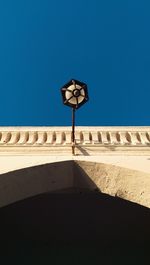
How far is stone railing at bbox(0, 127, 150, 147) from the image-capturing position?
5785 mm

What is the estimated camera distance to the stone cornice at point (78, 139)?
18.2 ft

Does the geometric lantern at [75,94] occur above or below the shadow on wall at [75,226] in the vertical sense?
above

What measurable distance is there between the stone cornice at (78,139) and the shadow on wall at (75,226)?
668 mm

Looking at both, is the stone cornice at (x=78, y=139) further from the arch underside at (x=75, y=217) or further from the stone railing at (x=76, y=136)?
the arch underside at (x=75, y=217)

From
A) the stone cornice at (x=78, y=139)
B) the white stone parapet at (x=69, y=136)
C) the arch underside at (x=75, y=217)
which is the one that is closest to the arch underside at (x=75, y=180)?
the stone cornice at (x=78, y=139)

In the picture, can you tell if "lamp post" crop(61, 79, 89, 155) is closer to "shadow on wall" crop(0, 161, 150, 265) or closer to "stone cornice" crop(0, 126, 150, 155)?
"stone cornice" crop(0, 126, 150, 155)

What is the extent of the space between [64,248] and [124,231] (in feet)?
3.06

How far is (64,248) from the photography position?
5.79 meters

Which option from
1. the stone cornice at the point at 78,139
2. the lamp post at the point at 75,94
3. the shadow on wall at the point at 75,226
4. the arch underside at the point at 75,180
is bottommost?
the shadow on wall at the point at 75,226

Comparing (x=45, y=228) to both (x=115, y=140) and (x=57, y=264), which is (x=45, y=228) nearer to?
(x=57, y=264)

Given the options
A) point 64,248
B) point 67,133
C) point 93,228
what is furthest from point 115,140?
point 64,248

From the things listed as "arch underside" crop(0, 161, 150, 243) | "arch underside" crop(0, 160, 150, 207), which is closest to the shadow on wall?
"arch underside" crop(0, 161, 150, 243)

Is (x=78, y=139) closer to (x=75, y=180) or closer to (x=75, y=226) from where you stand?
(x=75, y=180)

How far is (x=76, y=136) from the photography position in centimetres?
595
